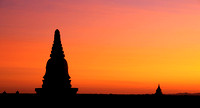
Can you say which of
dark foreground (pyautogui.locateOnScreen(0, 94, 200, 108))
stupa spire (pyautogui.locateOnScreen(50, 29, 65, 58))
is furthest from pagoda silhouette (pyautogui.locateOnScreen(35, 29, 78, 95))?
dark foreground (pyautogui.locateOnScreen(0, 94, 200, 108))

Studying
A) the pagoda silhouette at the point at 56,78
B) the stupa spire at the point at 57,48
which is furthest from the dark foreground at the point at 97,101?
the stupa spire at the point at 57,48

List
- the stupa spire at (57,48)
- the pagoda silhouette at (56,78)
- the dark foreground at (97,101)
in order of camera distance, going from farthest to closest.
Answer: the stupa spire at (57,48)
the pagoda silhouette at (56,78)
the dark foreground at (97,101)

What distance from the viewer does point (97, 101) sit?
55812 millimetres

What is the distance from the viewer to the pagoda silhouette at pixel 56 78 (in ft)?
171

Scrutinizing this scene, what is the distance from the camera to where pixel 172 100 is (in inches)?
2269

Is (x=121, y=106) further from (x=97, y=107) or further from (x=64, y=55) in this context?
(x=64, y=55)

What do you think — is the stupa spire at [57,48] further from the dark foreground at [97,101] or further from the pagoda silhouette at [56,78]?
the dark foreground at [97,101]

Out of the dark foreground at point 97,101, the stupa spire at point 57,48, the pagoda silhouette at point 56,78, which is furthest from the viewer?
the stupa spire at point 57,48

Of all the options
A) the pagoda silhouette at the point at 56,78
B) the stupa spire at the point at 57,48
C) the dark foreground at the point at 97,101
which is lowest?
the dark foreground at the point at 97,101

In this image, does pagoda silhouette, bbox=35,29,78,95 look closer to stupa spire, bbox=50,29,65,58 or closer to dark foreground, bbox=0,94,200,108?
stupa spire, bbox=50,29,65,58

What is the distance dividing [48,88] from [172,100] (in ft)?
47.8

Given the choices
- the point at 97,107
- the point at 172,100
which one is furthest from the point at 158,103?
the point at 97,107

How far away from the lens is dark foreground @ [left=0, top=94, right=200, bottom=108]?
170ft

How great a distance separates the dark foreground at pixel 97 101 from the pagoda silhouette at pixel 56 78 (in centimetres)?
63
